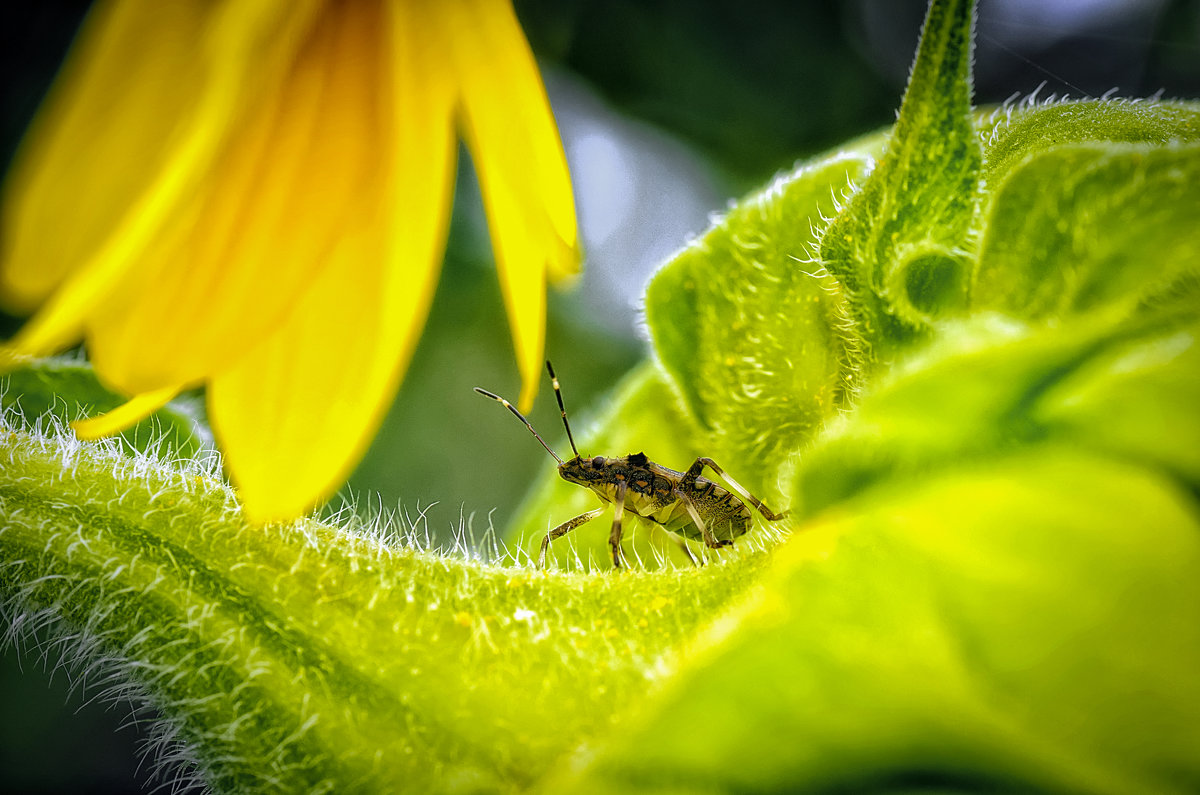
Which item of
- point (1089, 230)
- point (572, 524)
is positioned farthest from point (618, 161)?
point (1089, 230)

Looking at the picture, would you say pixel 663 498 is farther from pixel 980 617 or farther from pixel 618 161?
pixel 618 161

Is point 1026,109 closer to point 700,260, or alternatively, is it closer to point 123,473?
point 700,260

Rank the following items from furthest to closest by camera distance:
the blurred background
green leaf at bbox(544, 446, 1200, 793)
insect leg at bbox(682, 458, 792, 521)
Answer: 1. the blurred background
2. insect leg at bbox(682, 458, 792, 521)
3. green leaf at bbox(544, 446, 1200, 793)

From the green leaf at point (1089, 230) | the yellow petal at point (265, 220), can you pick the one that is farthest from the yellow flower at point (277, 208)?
the green leaf at point (1089, 230)

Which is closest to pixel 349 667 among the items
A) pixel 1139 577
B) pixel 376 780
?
pixel 376 780

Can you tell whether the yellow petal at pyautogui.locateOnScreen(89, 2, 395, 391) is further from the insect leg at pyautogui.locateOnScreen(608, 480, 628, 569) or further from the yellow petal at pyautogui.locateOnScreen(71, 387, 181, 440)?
the insect leg at pyautogui.locateOnScreen(608, 480, 628, 569)

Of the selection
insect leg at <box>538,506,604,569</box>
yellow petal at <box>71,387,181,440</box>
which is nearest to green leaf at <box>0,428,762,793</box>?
yellow petal at <box>71,387,181,440</box>
